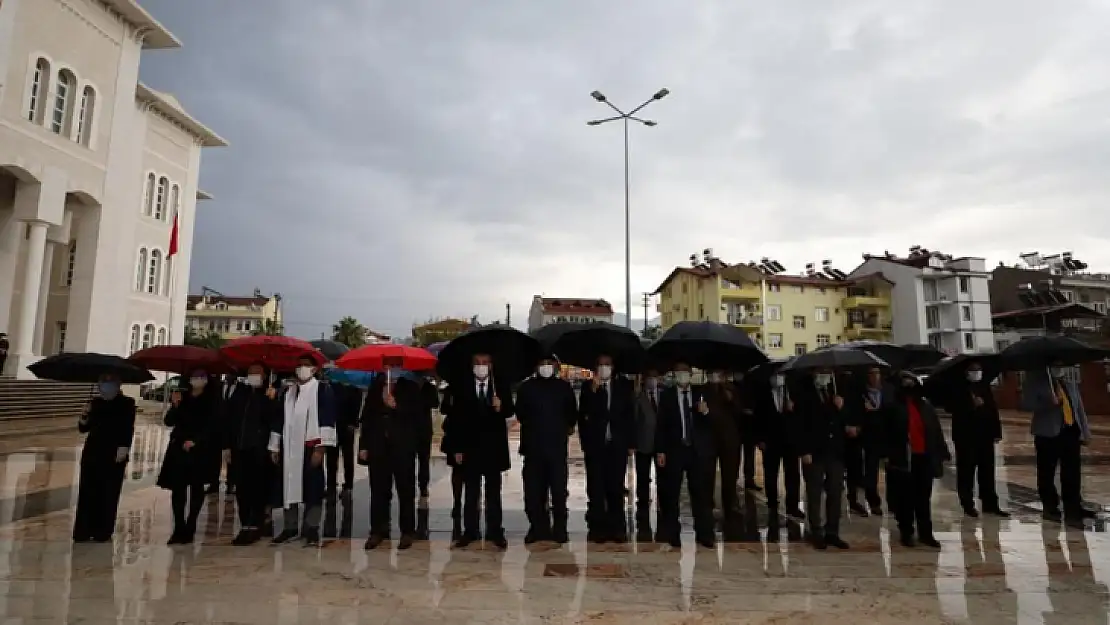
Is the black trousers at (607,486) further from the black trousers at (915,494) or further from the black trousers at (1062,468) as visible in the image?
the black trousers at (1062,468)

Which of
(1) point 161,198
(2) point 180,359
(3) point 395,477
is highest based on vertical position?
(1) point 161,198

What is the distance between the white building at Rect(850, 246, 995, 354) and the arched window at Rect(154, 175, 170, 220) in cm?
5292

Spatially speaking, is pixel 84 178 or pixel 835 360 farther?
pixel 84 178

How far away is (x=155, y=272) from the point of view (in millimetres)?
29297

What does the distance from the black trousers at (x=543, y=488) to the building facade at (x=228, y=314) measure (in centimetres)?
7523

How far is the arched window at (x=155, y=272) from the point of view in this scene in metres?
29.0

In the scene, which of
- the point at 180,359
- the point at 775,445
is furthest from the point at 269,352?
the point at 775,445

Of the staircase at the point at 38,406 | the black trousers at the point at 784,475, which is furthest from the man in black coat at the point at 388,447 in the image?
the staircase at the point at 38,406

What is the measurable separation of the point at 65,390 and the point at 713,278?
4427cm

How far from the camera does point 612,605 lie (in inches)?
176

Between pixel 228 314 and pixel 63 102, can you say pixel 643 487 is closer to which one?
pixel 63 102

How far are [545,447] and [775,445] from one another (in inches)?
124

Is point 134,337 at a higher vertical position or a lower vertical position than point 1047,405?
higher

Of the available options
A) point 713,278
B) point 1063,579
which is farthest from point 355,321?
point 1063,579
